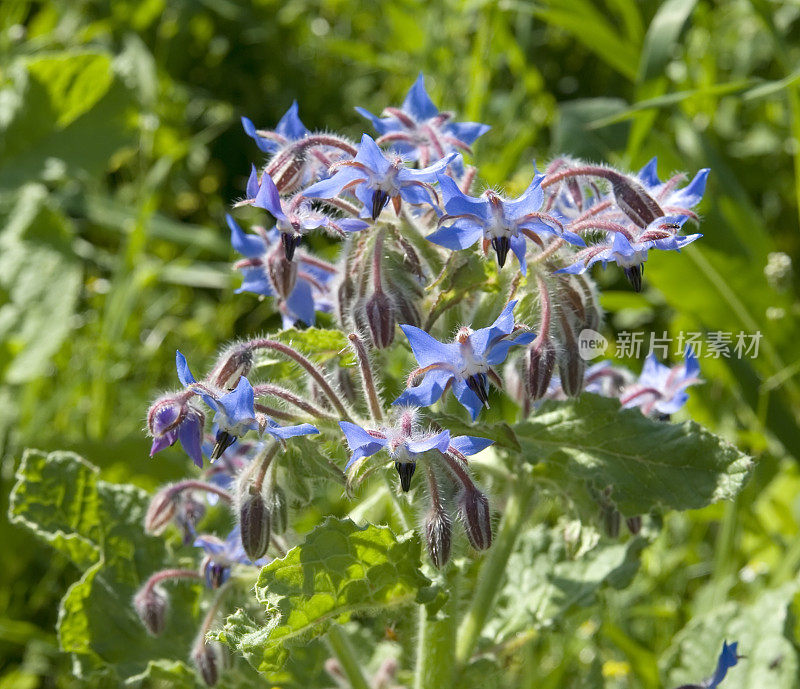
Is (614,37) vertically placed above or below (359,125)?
above

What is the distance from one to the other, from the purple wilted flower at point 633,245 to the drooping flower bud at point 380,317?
0.25m

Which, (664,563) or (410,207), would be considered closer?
(410,207)

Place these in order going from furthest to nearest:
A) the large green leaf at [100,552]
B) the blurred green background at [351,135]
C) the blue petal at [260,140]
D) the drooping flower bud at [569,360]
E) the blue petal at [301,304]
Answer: the blurred green background at [351,135], the large green leaf at [100,552], the blue petal at [301,304], the blue petal at [260,140], the drooping flower bud at [569,360]

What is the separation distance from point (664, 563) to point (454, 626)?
116 centimetres

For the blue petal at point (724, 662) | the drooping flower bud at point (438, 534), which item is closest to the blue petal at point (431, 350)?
the drooping flower bud at point (438, 534)

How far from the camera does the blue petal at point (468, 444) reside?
4.44 ft

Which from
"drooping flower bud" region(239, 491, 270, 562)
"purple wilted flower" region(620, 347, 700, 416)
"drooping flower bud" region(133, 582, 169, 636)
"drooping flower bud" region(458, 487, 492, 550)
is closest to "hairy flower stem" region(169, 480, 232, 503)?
"drooping flower bud" region(133, 582, 169, 636)

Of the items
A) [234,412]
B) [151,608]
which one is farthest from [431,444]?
[151,608]

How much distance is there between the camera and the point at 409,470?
1.33 meters

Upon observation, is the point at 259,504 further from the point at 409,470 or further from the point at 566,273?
the point at 566,273

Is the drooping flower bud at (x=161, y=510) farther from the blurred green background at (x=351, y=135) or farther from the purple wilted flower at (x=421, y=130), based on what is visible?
the blurred green background at (x=351, y=135)

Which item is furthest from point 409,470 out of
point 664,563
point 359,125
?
point 359,125

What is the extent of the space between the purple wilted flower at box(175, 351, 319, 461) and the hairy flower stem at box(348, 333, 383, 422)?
132mm

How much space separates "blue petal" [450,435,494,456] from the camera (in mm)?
1354
